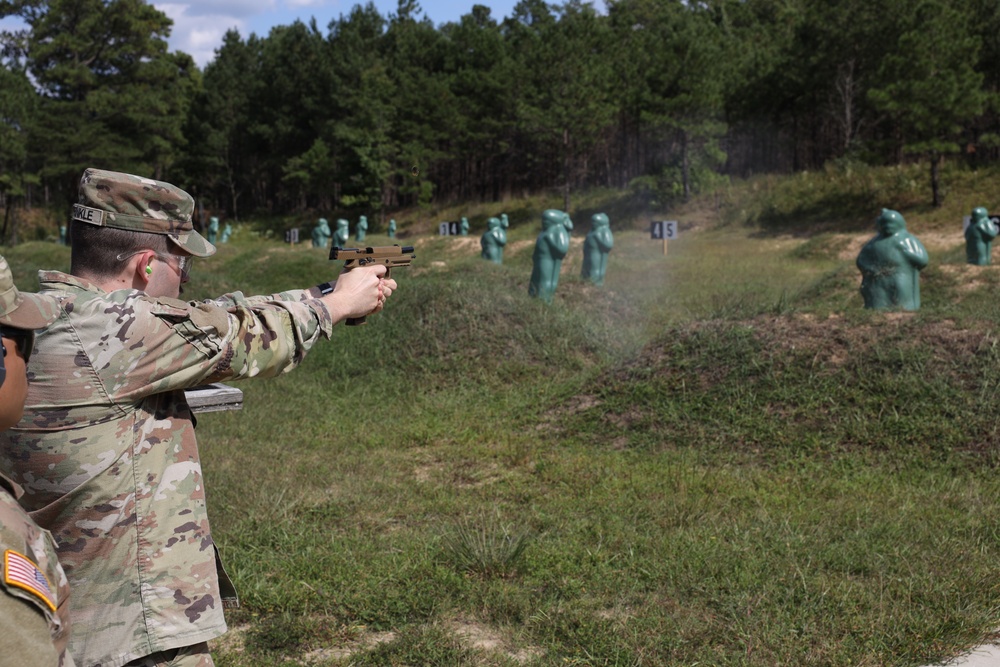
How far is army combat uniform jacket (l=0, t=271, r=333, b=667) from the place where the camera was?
5.70 ft

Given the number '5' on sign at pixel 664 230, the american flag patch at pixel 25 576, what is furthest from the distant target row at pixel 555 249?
the american flag patch at pixel 25 576

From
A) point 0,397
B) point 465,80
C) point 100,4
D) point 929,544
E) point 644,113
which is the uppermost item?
point 100,4

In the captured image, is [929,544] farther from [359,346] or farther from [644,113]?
[644,113]

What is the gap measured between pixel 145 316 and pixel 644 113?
84.4ft

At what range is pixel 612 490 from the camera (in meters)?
4.80

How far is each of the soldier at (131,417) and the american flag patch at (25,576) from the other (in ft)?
1.49

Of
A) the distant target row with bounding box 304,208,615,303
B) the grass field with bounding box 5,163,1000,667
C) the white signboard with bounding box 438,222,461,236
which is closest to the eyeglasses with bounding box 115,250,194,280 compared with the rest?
the grass field with bounding box 5,163,1000,667

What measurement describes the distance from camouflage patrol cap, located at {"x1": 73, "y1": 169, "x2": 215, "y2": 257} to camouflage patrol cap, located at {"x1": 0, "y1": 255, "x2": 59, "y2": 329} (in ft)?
1.15

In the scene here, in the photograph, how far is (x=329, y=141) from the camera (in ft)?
115

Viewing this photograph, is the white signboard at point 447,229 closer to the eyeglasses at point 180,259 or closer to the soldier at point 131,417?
the eyeglasses at point 180,259

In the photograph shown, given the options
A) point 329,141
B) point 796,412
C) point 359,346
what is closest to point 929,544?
point 796,412

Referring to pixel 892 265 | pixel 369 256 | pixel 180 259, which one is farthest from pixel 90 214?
pixel 892 265

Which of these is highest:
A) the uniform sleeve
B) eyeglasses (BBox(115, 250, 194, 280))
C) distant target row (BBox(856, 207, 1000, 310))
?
eyeglasses (BBox(115, 250, 194, 280))

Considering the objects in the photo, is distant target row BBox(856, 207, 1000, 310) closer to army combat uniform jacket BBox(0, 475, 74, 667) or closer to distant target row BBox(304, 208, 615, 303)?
distant target row BBox(304, 208, 615, 303)
